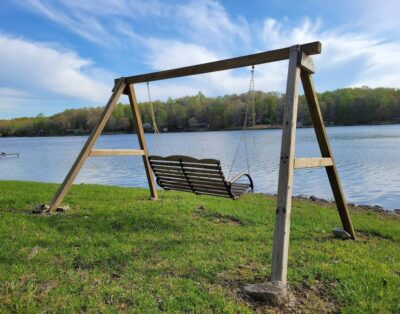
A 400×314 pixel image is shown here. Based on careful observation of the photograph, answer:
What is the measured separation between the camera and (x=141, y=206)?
8289 mm

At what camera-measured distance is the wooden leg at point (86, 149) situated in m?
7.55

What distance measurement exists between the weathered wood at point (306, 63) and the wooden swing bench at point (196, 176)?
2.04 meters

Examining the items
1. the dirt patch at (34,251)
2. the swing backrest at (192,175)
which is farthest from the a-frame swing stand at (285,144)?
the dirt patch at (34,251)

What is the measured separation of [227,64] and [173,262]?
10.7 feet

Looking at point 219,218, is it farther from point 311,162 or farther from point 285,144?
point 285,144

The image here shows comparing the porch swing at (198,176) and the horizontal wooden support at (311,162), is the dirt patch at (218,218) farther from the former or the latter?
the horizontal wooden support at (311,162)

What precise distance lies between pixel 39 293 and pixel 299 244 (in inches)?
154

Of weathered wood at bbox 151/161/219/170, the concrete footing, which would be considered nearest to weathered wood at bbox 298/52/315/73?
weathered wood at bbox 151/161/219/170

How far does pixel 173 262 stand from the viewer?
4.88 meters

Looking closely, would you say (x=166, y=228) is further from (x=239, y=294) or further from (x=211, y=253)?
(x=239, y=294)

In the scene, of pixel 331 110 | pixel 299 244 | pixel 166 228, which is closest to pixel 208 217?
pixel 166 228

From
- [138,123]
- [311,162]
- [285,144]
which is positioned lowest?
[311,162]

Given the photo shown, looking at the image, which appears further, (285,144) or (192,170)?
(192,170)

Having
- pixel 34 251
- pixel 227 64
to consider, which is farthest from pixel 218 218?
pixel 34 251
